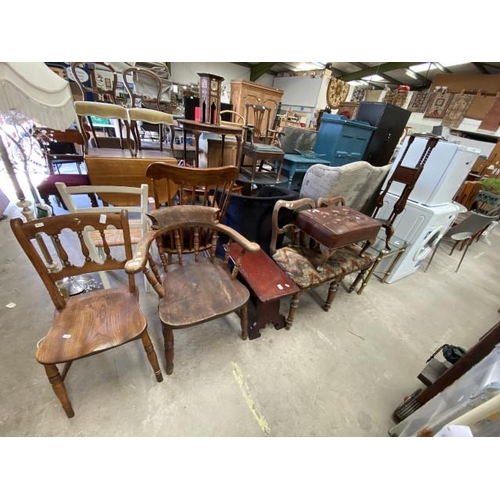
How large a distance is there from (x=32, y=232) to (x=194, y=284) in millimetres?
750

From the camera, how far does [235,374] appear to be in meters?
1.35

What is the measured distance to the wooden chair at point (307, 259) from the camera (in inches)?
60.5

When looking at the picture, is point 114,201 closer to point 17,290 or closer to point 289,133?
point 17,290

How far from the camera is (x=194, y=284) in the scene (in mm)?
1289

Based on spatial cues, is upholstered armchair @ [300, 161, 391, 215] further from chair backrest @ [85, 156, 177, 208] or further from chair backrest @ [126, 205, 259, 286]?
chair backrest @ [85, 156, 177, 208]

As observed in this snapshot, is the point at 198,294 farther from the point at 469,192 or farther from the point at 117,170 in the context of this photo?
the point at 469,192

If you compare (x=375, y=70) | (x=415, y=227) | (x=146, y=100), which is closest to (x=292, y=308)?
(x=415, y=227)

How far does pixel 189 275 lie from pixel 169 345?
41cm

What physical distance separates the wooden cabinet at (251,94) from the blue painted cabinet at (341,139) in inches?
98.9

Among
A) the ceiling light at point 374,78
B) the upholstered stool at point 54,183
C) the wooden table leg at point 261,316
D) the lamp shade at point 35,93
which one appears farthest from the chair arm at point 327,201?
the ceiling light at point 374,78

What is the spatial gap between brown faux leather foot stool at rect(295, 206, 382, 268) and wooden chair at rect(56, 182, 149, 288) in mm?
1092

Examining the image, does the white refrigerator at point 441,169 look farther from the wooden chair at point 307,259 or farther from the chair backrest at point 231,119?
the chair backrest at point 231,119

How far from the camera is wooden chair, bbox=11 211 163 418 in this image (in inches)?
35.0
